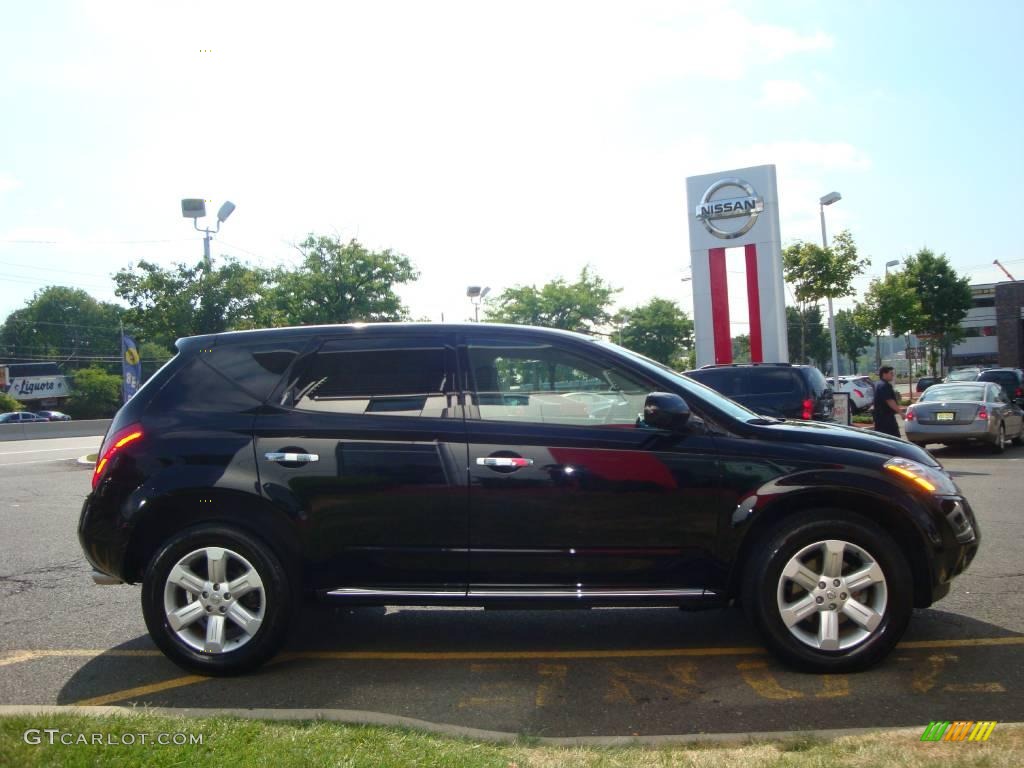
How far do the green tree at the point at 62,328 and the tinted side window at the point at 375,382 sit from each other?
109840 millimetres

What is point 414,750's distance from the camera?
3533 mm

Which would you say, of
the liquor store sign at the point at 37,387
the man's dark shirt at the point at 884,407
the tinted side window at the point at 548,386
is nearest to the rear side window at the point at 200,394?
the tinted side window at the point at 548,386

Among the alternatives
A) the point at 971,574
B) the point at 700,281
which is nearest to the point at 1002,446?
the point at 700,281

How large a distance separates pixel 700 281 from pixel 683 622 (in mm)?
18968

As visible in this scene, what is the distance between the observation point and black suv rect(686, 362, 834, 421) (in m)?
12.6

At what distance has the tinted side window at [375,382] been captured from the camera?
494 centimetres

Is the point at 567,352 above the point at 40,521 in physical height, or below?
above

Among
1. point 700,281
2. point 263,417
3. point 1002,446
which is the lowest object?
point 1002,446

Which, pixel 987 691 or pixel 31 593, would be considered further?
pixel 31 593

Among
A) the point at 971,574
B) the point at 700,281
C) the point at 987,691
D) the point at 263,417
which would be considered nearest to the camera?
the point at 987,691

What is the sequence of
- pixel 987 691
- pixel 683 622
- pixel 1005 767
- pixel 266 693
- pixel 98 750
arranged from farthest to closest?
pixel 683 622 → pixel 266 693 → pixel 987 691 → pixel 98 750 → pixel 1005 767

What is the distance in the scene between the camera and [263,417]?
195 inches

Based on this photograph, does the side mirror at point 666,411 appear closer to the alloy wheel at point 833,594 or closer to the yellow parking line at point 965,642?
the alloy wheel at point 833,594

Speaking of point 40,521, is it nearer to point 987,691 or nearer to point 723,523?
point 723,523
